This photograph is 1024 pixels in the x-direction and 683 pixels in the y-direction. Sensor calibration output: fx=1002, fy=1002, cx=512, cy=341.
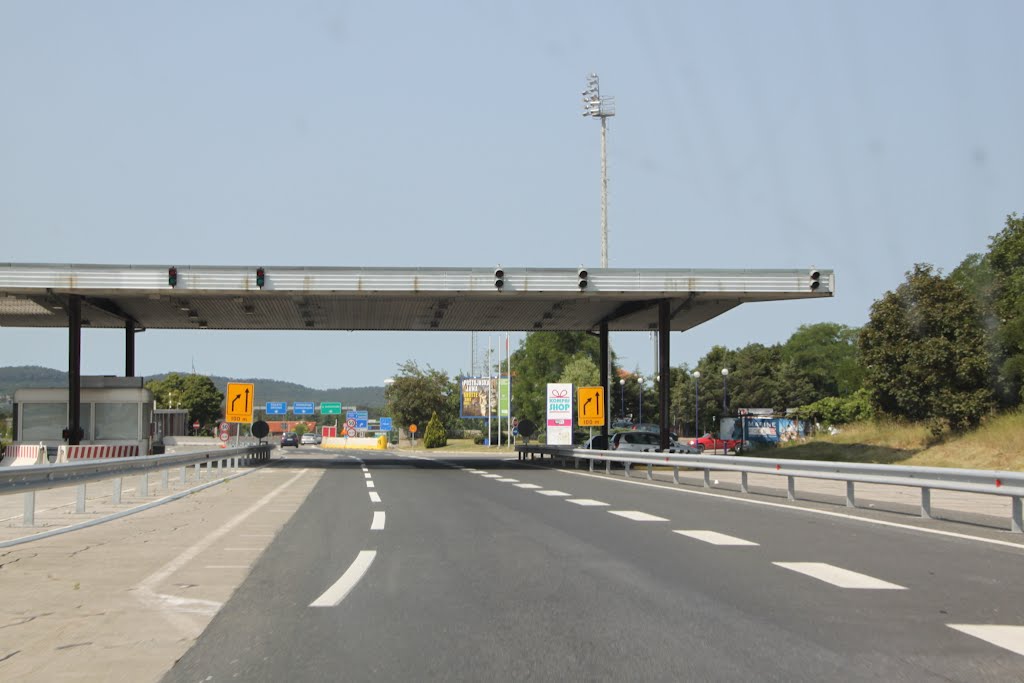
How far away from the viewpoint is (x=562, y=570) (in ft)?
28.2

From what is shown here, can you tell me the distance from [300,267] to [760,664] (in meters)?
30.1

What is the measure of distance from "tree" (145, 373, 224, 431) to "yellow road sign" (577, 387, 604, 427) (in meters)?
121

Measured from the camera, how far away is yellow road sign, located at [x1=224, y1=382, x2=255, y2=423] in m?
35.5

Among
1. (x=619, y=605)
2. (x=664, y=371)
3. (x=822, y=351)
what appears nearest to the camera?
(x=619, y=605)

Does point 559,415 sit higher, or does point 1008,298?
point 1008,298

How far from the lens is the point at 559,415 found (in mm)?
38562

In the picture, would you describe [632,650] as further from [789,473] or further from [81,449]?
[81,449]

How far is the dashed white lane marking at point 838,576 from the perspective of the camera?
25.1 feet

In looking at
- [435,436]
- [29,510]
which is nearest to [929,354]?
[29,510]

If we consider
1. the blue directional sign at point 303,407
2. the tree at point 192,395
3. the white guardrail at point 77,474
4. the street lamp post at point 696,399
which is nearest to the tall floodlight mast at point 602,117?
the street lamp post at point 696,399

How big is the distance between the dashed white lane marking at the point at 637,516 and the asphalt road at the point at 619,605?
469 mm

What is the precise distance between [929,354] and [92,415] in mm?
31885

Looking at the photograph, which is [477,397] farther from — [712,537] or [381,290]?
[712,537]

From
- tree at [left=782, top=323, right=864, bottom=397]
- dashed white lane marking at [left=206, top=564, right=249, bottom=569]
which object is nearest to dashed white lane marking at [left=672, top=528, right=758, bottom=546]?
dashed white lane marking at [left=206, top=564, right=249, bottom=569]
